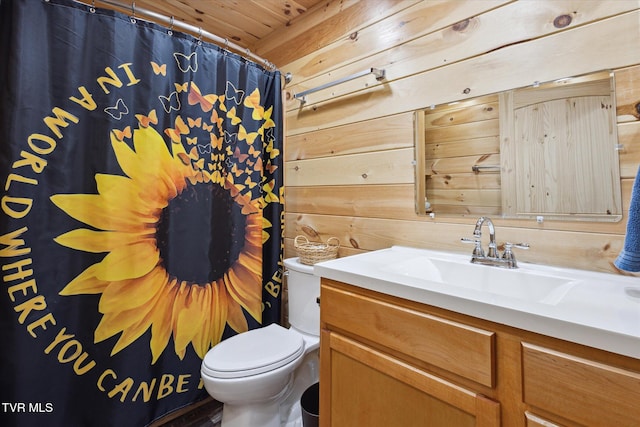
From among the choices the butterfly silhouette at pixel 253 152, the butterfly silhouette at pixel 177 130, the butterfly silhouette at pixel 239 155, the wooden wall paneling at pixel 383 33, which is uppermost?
the wooden wall paneling at pixel 383 33

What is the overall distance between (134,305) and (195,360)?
0.45 meters

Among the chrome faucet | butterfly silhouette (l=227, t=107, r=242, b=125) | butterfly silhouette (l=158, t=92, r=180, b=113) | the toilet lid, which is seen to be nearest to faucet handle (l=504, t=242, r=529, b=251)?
the chrome faucet

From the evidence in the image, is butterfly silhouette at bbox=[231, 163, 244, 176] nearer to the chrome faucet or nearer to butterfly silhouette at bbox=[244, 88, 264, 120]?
butterfly silhouette at bbox=[244, 88, 264, 120]

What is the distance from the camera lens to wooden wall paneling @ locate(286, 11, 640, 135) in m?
0.92

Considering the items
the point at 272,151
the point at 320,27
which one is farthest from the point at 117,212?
the point at 320,27

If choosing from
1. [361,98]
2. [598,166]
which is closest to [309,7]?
[361,98]

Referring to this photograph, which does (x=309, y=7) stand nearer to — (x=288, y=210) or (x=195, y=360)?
(x=288, y=210)

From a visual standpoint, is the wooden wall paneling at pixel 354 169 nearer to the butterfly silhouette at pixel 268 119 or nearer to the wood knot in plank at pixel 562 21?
the butterfly silhouette at pixel 268 119

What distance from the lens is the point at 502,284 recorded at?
3.27ft

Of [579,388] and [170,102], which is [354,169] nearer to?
[170,102]

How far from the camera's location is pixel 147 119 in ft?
4.67

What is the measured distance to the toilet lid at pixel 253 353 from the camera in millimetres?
1229

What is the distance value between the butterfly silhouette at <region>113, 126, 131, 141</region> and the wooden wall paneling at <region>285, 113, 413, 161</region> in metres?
0.91

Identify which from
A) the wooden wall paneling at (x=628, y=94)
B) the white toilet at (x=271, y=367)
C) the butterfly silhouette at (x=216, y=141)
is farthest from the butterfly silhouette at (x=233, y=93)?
the wooden wall paneling at (x=628, y=94)
